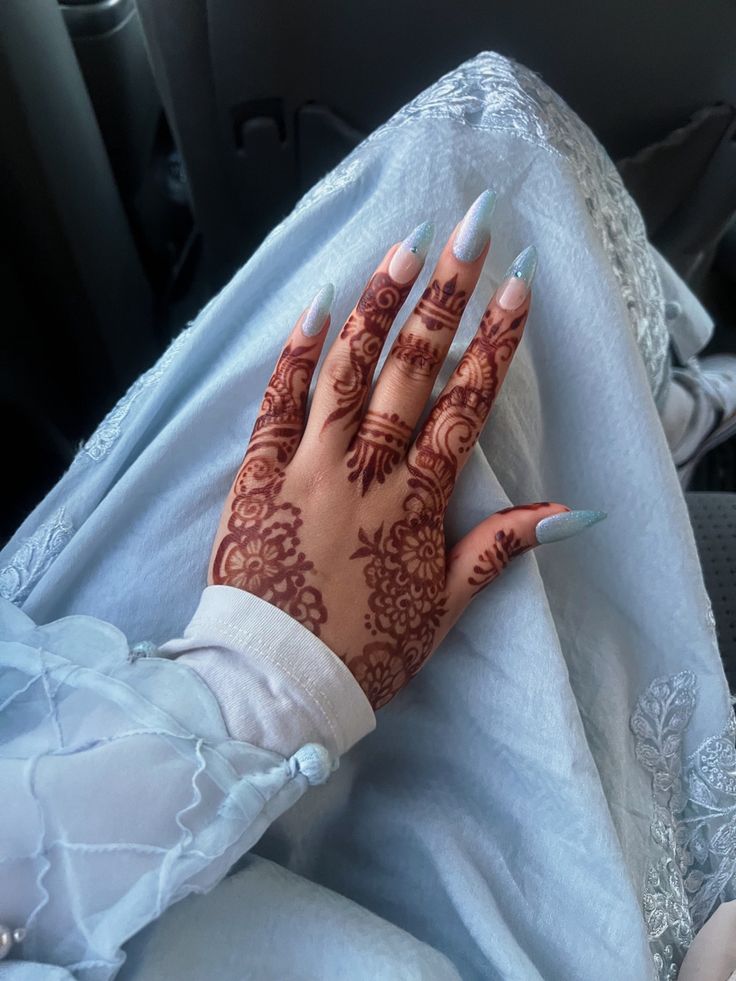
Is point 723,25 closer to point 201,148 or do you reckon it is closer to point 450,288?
point 450,288

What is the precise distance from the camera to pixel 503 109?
24.5 inches

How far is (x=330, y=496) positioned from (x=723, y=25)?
0.55 m

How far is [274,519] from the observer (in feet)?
1.74

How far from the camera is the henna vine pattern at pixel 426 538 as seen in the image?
530 millimetres

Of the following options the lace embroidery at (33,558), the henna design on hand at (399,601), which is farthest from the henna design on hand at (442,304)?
the lace embroidery at (33,558)

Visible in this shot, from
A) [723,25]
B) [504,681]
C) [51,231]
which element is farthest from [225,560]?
[723,25]

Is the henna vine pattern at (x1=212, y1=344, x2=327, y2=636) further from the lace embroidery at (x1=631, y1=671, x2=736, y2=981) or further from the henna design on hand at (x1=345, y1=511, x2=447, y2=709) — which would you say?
the lace embroidery at (x1=631, y1=671, x2=736, y2=981)

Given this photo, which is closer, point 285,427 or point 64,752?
point 64,752

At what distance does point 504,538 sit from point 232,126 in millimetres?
568

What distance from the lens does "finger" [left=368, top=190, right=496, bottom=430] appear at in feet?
1.78

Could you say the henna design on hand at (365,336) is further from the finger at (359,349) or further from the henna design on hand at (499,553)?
the henna design on hand at (499,553)

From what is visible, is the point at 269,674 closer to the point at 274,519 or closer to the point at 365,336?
the point at 274,519

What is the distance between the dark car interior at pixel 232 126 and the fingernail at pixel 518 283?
30cm

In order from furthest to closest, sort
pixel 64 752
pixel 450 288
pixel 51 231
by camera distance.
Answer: pixel 51 231
pixel 450 288
pixel 64 752
